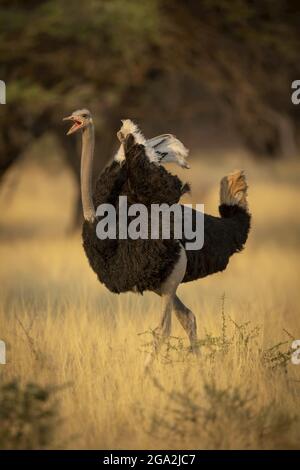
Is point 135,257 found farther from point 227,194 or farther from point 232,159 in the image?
point 232,159

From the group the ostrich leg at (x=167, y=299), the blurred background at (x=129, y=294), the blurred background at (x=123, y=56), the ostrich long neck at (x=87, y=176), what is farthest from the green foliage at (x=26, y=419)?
the blurred background at (x=123, y=56)

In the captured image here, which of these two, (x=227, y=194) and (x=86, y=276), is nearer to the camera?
(x=227, y=194)

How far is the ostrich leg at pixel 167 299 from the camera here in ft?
21.3

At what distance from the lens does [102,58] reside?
14.2m

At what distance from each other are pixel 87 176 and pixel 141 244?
2.09 feet

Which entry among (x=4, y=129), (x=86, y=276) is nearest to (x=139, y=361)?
(x=86, y=276)

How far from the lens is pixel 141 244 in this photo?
641 centimetres

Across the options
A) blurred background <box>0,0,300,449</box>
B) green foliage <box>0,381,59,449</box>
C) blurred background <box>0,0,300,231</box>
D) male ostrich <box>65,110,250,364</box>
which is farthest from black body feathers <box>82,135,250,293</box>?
blurred background <box>0,0,300,231</box>

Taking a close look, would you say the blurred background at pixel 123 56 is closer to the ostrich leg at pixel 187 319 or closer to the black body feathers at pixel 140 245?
the black body feathers at pixel 140 245

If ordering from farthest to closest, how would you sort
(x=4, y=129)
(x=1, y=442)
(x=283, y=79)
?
1. (x=283, y=79)
2. (x=4, y=129)
3. (x=1, y=442)

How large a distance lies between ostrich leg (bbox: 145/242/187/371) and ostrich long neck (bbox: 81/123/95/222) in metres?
0.59

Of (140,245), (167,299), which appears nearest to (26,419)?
(140,245)

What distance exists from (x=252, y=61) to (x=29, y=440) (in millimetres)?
10276

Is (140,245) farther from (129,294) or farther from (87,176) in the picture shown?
(129,294)
